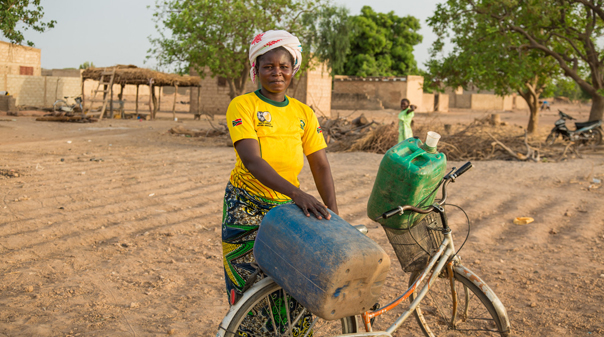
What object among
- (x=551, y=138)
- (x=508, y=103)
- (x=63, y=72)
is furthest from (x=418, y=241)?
(x=508, y=103)

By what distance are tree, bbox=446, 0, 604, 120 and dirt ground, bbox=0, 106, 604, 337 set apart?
4341mm

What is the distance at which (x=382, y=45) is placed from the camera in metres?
38.4

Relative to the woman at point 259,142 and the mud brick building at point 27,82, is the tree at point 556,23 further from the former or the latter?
the mud brick building at point 27,82

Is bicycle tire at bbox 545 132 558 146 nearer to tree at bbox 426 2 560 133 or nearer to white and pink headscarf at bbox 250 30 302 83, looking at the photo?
tree at bbox 426 2 560 133

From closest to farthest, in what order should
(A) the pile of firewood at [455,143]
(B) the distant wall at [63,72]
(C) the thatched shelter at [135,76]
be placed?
(A) the pile of firewood at [455,143]
(C) the thatched shelter at [135,76]
(B) the distant wall at [63,72]

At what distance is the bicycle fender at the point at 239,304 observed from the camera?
1.73 metres

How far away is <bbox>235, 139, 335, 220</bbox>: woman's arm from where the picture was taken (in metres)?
1.66

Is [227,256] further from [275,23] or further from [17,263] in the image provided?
[275,23]

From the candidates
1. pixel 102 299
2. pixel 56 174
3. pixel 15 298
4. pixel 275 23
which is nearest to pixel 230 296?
pixel 102 299

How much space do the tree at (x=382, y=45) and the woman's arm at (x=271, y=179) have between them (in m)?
35.5

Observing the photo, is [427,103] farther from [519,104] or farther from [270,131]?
[270,131]

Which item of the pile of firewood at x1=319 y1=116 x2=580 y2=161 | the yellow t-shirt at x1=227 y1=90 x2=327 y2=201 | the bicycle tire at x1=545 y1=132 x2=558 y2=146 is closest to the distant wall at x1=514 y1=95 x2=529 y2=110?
the bicycle tire at x1=545 y1=132 x2=558 y2=146

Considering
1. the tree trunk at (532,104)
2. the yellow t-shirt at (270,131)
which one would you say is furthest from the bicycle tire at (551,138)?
the yellow t-shirt at (270,131)

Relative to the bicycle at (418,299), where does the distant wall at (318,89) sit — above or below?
above
